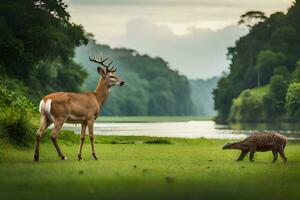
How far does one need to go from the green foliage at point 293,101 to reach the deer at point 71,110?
89.0 metres

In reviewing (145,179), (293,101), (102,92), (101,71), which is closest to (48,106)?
(102,92)

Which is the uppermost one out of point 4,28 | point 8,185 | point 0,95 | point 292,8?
point 292,8

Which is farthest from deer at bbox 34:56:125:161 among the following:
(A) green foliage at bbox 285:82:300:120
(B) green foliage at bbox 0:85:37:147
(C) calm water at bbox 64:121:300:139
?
(A) green foliage at bbox 285:82:300:120

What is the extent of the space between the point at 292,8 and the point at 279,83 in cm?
3183

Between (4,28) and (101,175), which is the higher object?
(4,28)

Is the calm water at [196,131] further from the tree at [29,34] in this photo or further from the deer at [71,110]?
the deer at [71,110]

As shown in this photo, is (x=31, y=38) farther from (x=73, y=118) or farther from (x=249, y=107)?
(x=249, y=107)

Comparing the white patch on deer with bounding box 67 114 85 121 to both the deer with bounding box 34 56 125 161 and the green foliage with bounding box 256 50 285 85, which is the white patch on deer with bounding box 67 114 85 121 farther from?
the green foliage with bounding box 256 50 285 85

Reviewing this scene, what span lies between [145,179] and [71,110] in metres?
7.35

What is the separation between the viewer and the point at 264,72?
151 meters

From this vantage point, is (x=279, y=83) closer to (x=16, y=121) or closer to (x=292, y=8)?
(x=292, y=8)

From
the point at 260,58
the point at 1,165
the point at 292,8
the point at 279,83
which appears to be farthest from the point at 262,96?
the point at 1,165

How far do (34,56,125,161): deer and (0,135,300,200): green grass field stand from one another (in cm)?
80

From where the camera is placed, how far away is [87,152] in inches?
1140
